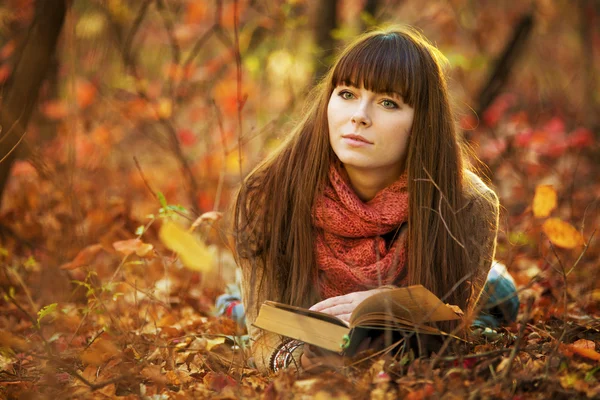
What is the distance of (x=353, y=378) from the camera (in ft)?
6.60

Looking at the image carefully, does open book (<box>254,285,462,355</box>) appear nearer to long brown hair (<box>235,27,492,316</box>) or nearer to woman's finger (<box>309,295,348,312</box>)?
woman's finger (<box>309,295,348,312</box>)

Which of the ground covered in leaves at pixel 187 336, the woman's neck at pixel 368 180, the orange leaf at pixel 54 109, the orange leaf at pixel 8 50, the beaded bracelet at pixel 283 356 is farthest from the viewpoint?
the orange leaf at pixel 54 109

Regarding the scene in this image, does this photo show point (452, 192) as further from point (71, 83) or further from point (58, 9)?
point (58, 9)

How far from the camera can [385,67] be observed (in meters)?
2.40

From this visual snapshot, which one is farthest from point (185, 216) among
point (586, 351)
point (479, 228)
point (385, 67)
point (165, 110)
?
point (165, 110)

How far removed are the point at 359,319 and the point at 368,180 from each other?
724mm

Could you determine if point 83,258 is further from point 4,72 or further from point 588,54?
point 588,54

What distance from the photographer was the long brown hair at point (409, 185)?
2438mm

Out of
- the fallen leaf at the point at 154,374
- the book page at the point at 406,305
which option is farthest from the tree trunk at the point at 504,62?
the fallen leaf at the point at 154,374

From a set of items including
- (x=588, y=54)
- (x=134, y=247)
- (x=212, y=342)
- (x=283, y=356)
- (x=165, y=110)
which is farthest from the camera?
(x=588, y=54)

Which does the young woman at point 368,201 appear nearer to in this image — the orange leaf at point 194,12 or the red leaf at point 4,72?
the red leaf at point 4,72

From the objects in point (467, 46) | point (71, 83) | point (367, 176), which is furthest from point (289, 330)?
point (467, 46)

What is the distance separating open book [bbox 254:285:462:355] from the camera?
1975 mm

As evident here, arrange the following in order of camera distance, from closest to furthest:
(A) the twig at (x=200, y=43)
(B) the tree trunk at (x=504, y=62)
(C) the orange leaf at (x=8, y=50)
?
(A) the twig at (x=200, y=43)
(C) the orange leaf at (x=8, y=50)
(B) the tree trunk at (x=504, y=62)
